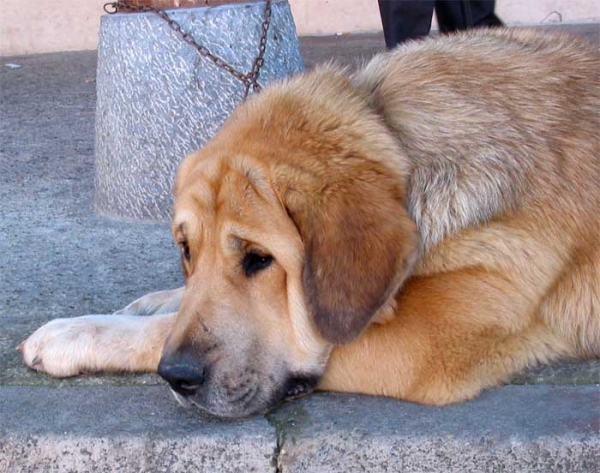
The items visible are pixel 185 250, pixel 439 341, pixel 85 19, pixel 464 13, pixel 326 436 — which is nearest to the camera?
pixel 326 436

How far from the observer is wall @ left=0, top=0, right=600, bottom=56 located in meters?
11.1

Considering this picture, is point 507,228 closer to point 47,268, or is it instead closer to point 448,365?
point 448,365

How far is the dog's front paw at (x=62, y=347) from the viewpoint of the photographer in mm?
3266

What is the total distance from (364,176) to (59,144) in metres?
4.21

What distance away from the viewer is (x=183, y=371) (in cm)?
279

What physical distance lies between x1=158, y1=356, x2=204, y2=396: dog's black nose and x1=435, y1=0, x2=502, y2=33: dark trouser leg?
372cm

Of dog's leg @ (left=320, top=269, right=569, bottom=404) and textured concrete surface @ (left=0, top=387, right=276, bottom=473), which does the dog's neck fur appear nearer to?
dog's leg @ (left=320, top=269, right=569, bottom=404)

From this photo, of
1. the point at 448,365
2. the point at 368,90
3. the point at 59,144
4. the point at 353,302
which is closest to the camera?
the point at 353,302

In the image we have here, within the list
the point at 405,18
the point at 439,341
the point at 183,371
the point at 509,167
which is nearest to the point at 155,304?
the point at 183,371

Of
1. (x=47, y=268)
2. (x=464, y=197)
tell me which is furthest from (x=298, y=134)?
(x=47, y=268)

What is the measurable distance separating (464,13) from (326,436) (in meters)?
3.66

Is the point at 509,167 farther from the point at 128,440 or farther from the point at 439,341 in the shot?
the point at 128,440

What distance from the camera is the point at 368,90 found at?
10.8ft

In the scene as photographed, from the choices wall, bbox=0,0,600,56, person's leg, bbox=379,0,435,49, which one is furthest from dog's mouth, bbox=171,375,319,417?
wall, bbox=0,0,600,56
